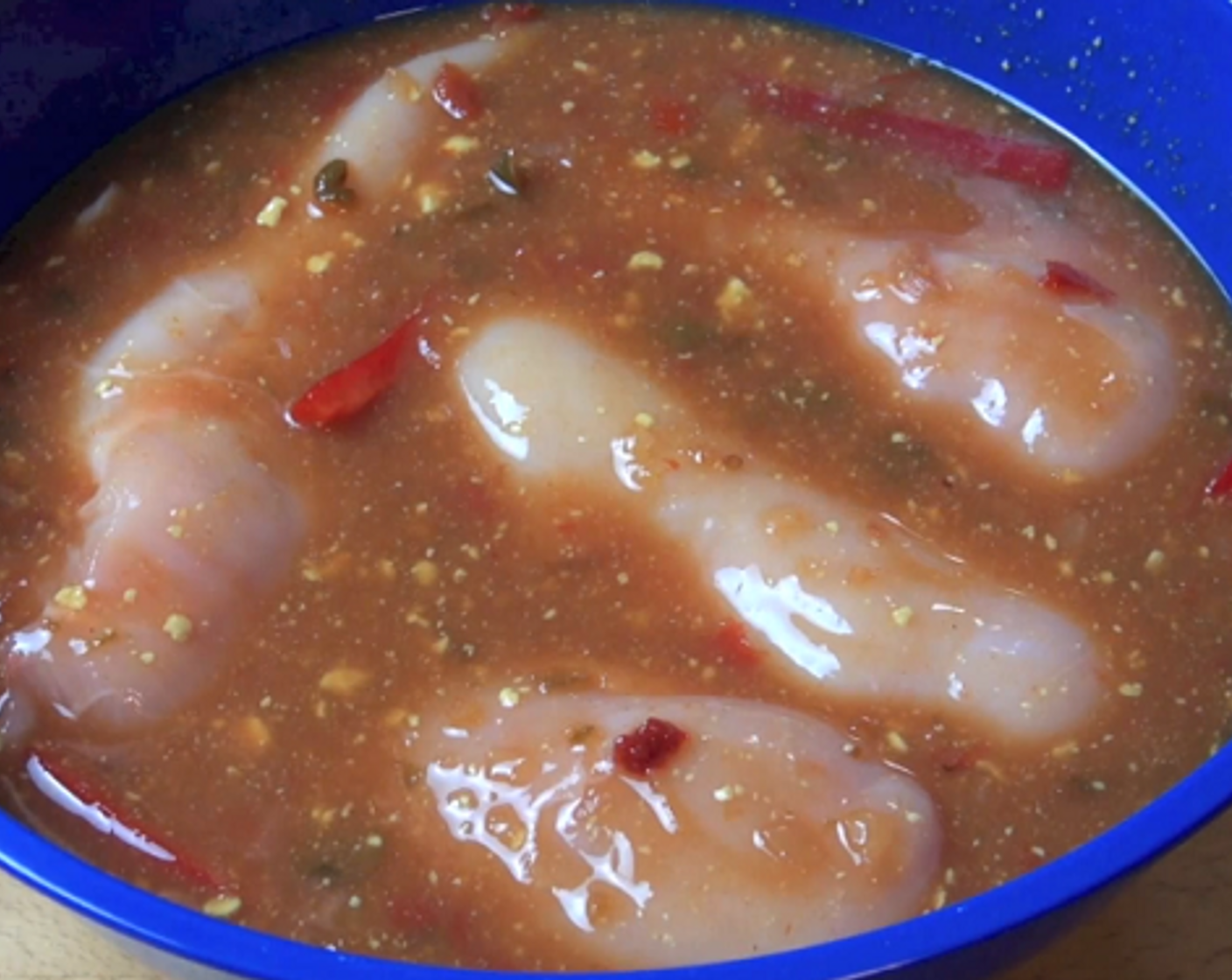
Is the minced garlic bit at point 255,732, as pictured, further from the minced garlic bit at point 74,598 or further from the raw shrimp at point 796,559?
the raw shrimp at point 796,559

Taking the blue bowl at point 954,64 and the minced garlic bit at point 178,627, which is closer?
the minced garlic bit at point 178,627

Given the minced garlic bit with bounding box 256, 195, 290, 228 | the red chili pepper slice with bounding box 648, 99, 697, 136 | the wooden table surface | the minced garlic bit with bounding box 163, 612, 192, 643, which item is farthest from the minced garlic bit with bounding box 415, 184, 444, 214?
the wooden table surface

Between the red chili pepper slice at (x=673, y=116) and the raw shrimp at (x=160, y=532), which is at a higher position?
the red chili pepper slice at (x=673, y=116)

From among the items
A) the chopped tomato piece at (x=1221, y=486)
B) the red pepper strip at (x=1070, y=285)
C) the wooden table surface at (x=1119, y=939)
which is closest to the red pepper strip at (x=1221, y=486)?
the chopped tomato piece at (x=1221, y=486)

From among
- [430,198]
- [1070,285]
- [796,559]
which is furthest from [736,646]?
[430,198]

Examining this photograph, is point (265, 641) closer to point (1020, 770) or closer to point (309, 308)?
point (309, 308)

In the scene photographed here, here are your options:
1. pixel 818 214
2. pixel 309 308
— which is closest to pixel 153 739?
pixel 309 308

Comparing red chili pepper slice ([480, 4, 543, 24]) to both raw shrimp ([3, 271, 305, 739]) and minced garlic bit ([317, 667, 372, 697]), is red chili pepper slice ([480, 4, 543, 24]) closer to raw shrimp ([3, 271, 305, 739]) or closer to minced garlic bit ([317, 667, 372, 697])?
raw shrimp ([3, 271, 305, 739])
